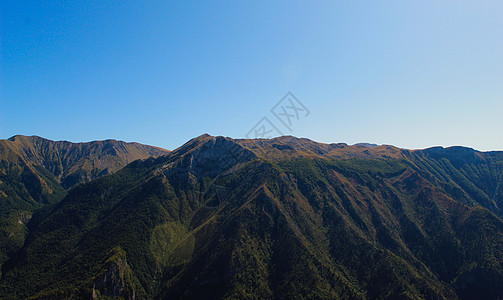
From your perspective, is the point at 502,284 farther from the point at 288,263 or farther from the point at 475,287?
the point at 288,263

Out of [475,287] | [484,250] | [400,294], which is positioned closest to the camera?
[400,294]

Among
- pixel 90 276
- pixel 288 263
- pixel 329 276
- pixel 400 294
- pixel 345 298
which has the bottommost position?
pixel 400 294

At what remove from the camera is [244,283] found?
185m

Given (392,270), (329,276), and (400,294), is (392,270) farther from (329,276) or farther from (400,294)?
(329,276)

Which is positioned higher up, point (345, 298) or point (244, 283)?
point (244, 283)

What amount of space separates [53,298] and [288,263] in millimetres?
175660

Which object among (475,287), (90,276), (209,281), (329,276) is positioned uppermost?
(90,276)

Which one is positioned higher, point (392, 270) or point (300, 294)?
point (300, 294)

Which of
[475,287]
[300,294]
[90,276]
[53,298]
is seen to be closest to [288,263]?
[300,294]

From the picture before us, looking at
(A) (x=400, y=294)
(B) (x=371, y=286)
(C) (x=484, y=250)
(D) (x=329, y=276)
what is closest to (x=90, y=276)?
(D) (x=329, y=276)

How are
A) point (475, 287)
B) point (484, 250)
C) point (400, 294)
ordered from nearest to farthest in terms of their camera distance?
point (400, 294), point (475, 287), point (484, 250)

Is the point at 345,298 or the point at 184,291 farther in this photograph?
the point at 184,291

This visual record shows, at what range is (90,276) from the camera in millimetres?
191875

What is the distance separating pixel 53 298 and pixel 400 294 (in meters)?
248
